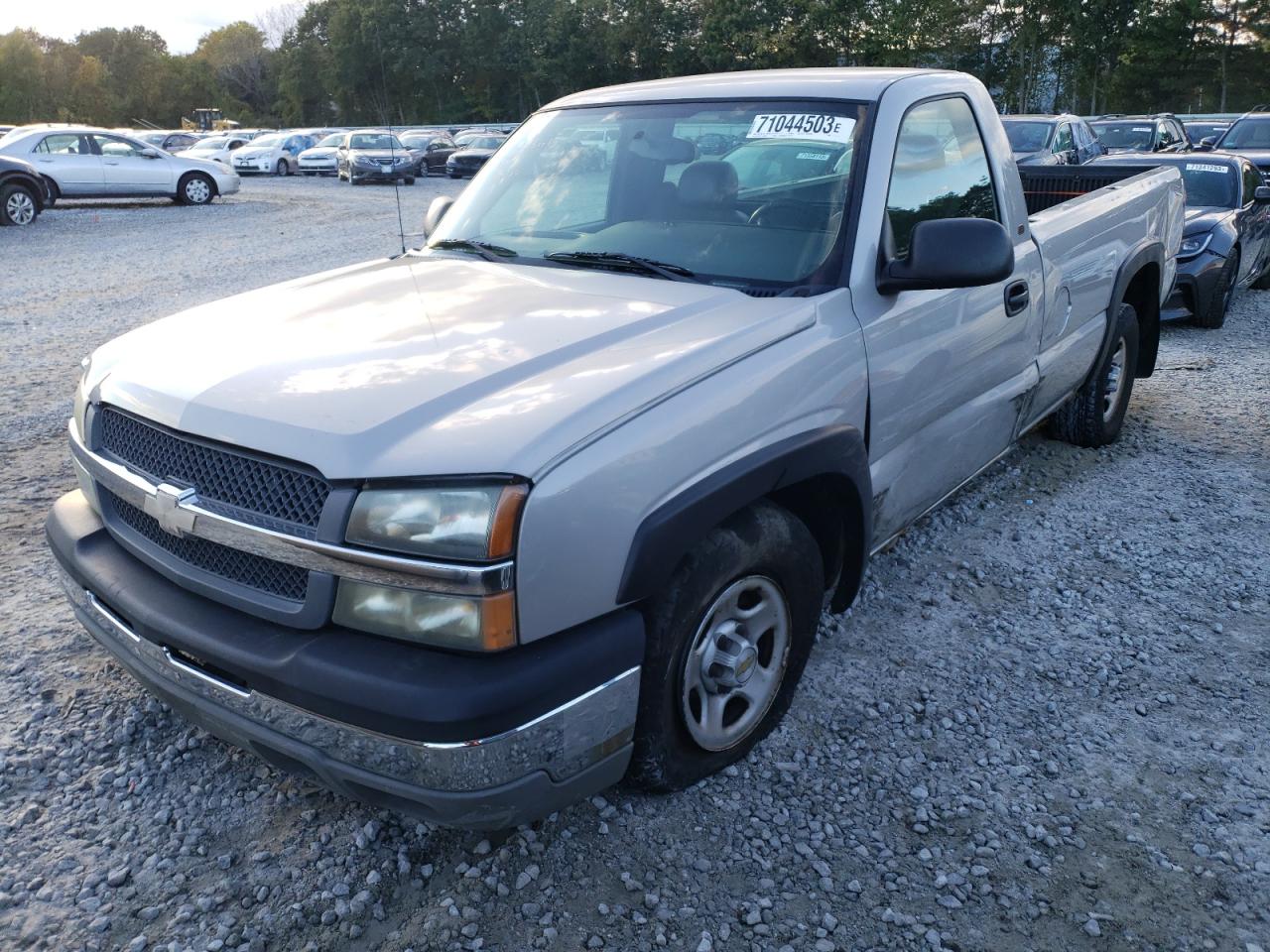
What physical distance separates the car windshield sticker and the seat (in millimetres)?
162

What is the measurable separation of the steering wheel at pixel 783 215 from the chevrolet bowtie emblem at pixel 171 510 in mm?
1809

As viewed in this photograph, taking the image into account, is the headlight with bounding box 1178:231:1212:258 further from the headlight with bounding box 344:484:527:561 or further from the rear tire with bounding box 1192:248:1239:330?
the headlight with bounding box 344:484:527:561

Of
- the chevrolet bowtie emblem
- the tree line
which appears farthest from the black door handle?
the tree line

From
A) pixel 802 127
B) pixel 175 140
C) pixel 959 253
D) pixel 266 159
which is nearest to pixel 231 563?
pixel 959 253

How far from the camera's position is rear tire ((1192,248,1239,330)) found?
876cm

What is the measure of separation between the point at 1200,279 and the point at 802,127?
6797 mm

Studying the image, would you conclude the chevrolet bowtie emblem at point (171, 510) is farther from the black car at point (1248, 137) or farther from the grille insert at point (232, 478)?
the black car at point (1248, 137)

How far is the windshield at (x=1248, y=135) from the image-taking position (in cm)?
1606

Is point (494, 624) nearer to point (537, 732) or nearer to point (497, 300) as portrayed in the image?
point (537, 732)

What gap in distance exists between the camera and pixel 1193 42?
4084cm

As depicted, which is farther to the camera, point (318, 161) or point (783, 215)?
point (318, 161)

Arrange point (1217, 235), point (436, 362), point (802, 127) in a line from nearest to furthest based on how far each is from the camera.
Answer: point (436, 362), point (802, 127), point (1217, 235)

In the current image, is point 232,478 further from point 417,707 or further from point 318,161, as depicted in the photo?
point 318,161

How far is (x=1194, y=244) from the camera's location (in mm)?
8695
